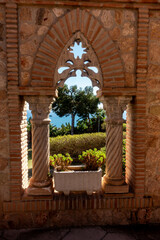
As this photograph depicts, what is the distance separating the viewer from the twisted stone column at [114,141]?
291 centimetres

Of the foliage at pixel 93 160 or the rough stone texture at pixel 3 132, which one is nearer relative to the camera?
the rough stone texture at pixel 3 132

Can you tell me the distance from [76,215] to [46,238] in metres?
0.58

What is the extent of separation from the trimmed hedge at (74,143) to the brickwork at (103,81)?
18.8 ft

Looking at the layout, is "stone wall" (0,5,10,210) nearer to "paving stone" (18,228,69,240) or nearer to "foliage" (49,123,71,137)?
"paving stone" (18,228,69,240)

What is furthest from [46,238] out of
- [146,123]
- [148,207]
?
[146,123]

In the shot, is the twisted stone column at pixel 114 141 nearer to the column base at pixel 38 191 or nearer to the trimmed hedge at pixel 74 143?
the column base at pixel 38 191

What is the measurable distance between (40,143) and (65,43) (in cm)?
172

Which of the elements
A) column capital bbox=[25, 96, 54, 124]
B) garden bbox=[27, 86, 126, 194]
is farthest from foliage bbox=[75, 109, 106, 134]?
column capital bbox=[25, 96, 54, 124]

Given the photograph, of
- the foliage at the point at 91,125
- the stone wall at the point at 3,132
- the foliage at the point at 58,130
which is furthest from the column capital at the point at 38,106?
the foliage at the point at 91,125

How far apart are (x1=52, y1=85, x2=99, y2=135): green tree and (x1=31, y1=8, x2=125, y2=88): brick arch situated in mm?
15642

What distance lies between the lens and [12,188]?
9.21 ft

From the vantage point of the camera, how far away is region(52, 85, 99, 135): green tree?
18625mm

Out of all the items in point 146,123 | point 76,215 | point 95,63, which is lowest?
point 76,215

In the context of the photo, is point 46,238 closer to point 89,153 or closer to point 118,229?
point 118,229
